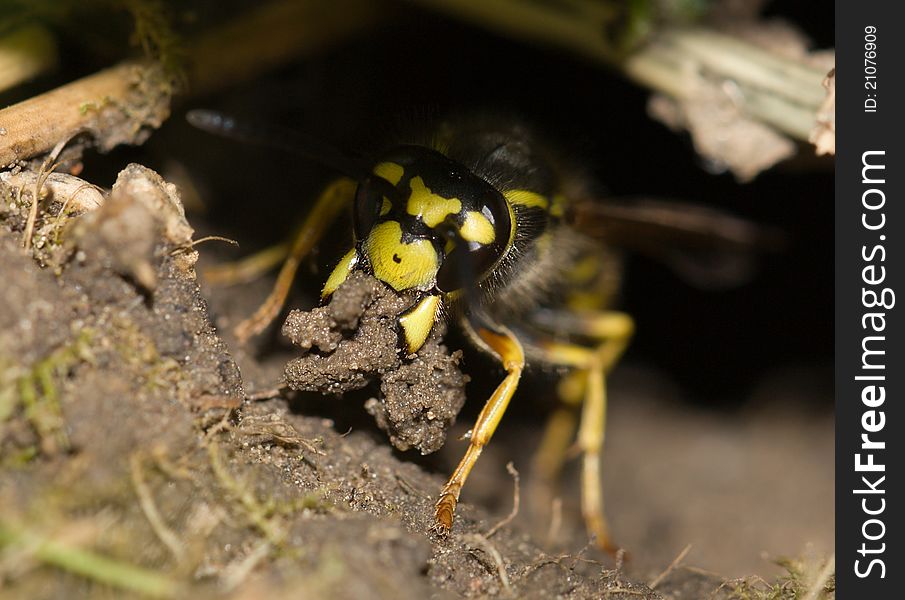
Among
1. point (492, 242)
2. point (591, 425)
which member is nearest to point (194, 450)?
point (492, 242)

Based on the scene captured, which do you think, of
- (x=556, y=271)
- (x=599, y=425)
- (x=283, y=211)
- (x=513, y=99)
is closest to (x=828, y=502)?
(x=599, y=425)

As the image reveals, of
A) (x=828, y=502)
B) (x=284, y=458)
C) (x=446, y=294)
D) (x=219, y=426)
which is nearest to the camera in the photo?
(x=219, y=426)

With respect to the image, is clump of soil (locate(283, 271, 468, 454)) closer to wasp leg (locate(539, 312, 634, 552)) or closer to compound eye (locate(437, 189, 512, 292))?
compound eye (locate(437, 189, 512, 292))

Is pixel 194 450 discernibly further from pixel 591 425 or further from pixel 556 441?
pixel 556 441

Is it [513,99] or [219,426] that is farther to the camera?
[513,99]

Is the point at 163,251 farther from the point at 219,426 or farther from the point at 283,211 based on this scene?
the point at 283,211
